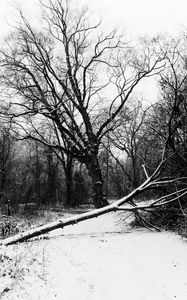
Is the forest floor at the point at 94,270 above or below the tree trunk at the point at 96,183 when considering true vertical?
below

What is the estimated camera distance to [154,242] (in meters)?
11.1

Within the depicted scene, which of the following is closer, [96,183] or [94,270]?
[94,270]

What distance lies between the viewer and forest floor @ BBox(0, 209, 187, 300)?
6.66m

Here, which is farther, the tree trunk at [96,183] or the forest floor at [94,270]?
the tree trunk at [96,183]

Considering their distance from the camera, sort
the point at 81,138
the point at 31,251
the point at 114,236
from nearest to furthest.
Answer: the point at 31,251 < the point at 114,236 < the point at 81,138

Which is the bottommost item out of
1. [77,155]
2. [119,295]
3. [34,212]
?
[119,295]

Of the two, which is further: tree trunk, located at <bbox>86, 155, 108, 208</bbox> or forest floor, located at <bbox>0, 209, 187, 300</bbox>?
tree trunk, located at <bbox>86, 155, 108, 208</bbox>

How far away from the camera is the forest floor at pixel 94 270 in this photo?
21.8ft

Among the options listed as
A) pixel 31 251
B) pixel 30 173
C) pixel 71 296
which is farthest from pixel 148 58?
pixel 30 173

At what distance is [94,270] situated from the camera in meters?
8.05

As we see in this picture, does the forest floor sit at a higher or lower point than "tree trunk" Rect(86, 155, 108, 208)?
lower

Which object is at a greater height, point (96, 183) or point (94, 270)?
point (96, 183)

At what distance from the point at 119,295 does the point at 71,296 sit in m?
1.03

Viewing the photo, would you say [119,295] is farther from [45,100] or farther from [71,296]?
[45,100]
